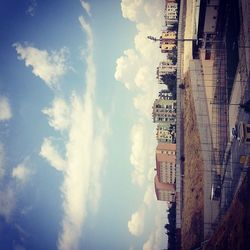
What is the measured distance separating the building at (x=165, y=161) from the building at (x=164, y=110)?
7.42 m

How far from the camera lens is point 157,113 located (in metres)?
47.2

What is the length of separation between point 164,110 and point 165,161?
1281 cm

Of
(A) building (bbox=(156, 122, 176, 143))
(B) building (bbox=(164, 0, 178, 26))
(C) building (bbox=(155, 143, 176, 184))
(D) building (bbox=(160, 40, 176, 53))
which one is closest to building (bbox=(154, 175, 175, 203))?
(C) building (bbox=(155, 143, 176, 184))

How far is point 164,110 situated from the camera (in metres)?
46.9

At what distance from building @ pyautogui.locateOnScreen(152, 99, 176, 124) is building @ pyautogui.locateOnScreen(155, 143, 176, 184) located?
7.42 metres

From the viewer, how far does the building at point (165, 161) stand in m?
54.1

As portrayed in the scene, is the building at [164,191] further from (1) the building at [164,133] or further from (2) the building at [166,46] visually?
(2) the building at [166,46]

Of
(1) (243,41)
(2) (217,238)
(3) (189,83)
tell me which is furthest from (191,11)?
(2) (217,238)

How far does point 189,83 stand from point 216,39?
4.11 meters

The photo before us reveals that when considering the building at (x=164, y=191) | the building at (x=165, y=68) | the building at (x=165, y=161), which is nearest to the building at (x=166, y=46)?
the building at (x=165, y=68)

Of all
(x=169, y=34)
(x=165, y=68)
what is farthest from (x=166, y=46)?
(x=165, y=68)

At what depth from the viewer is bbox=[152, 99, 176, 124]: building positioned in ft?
153

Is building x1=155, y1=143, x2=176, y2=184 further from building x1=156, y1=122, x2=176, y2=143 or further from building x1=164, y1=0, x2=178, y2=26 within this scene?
building x1=164, y1=0, x2=178, y2=26

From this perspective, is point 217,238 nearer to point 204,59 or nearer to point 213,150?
point 213,150
